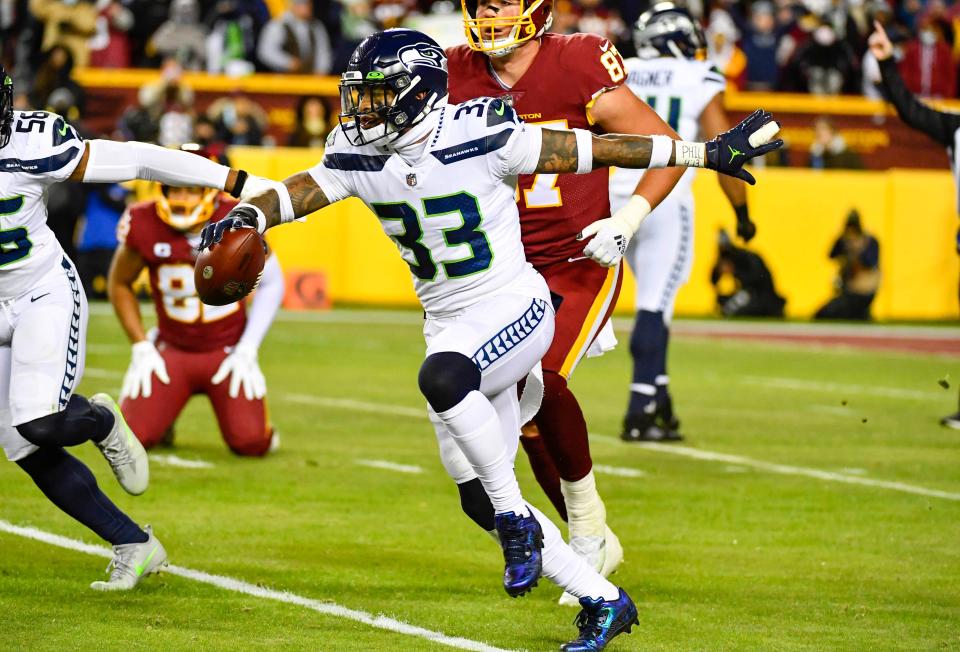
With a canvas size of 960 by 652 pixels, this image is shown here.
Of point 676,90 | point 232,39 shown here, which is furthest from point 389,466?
point 232,39

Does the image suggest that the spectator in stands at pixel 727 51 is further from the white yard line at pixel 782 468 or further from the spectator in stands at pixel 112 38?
the white yard line at pixel 782 468

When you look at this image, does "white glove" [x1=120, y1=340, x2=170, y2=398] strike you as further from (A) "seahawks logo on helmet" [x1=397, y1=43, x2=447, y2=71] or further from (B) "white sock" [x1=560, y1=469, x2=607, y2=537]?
(A) "seahawks logo on helmet" [x1=397, y1=43, x2=447, y2=71]

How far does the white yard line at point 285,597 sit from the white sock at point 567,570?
0.26 metres

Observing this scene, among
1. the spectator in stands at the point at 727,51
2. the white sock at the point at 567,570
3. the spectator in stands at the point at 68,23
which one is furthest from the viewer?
the spectator in stands at the point at 727,51

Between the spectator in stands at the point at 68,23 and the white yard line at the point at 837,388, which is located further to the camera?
the spectator in stands at the point at 68,23

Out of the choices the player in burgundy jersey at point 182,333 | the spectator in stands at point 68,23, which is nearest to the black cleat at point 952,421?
the player in burgundy jersey at point 182,333

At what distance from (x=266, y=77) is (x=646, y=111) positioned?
1121 centimetres

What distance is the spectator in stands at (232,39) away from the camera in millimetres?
16578

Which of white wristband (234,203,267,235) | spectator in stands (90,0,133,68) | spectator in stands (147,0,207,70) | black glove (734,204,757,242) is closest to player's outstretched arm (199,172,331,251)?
white wristband (234,203,267,235)

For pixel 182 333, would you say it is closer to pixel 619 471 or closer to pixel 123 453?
pixel 619 471

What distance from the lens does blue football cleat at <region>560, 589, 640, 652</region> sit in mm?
4410

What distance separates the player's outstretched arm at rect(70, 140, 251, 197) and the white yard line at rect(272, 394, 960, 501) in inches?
139

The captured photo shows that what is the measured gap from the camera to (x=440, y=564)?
564 cm

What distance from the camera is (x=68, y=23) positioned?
16016mm
